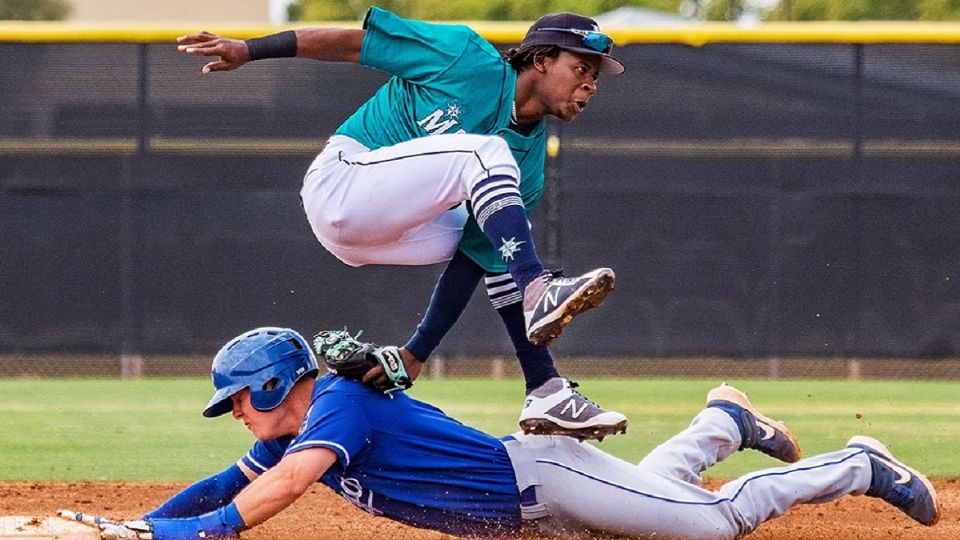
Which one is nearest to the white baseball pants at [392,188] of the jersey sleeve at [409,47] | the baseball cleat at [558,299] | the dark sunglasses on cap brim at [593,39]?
the jersey sleeve at [409,47]

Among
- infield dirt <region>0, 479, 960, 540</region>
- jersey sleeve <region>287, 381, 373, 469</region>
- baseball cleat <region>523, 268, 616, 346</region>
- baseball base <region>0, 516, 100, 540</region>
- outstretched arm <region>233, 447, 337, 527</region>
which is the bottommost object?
infield dirt <region>0, 479, 960, 540</region>

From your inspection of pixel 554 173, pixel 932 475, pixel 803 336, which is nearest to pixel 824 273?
pixel 803 336

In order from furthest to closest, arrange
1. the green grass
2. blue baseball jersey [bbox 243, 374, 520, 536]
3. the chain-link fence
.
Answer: the chain-link fence → the green grass → blue baseball jersey [bbox 243, 374, 520, 536]

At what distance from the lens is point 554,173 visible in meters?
10.0

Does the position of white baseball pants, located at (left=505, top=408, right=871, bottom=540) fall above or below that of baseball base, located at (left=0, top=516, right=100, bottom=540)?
above

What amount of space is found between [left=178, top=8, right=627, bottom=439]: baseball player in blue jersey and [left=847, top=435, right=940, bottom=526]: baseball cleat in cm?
79

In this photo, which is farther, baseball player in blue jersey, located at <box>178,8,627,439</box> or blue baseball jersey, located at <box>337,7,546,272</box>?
blue baseball jersey, located at <box>337,7,546,272</box>

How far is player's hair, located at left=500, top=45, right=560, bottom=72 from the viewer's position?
4.11 metres

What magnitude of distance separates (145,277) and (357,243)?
6.27m

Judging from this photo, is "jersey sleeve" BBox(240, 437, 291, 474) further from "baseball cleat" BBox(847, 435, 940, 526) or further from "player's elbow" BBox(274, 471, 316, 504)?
"baseball cleat" BBox(847, 435, 940, 526)

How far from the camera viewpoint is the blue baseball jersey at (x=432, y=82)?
405cm

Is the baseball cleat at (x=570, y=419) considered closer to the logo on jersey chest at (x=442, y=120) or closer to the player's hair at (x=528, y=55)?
the logo on jersey chest at (x=442, y=120)

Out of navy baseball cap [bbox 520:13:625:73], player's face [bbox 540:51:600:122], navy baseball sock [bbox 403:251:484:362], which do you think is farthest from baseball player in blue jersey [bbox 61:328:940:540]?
navy baseball cap [bbox 520:13:625:73]

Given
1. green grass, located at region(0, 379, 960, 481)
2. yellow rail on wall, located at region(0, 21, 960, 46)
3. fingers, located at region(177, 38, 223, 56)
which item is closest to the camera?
fingers, located at region(177, 38, 223, 56)
